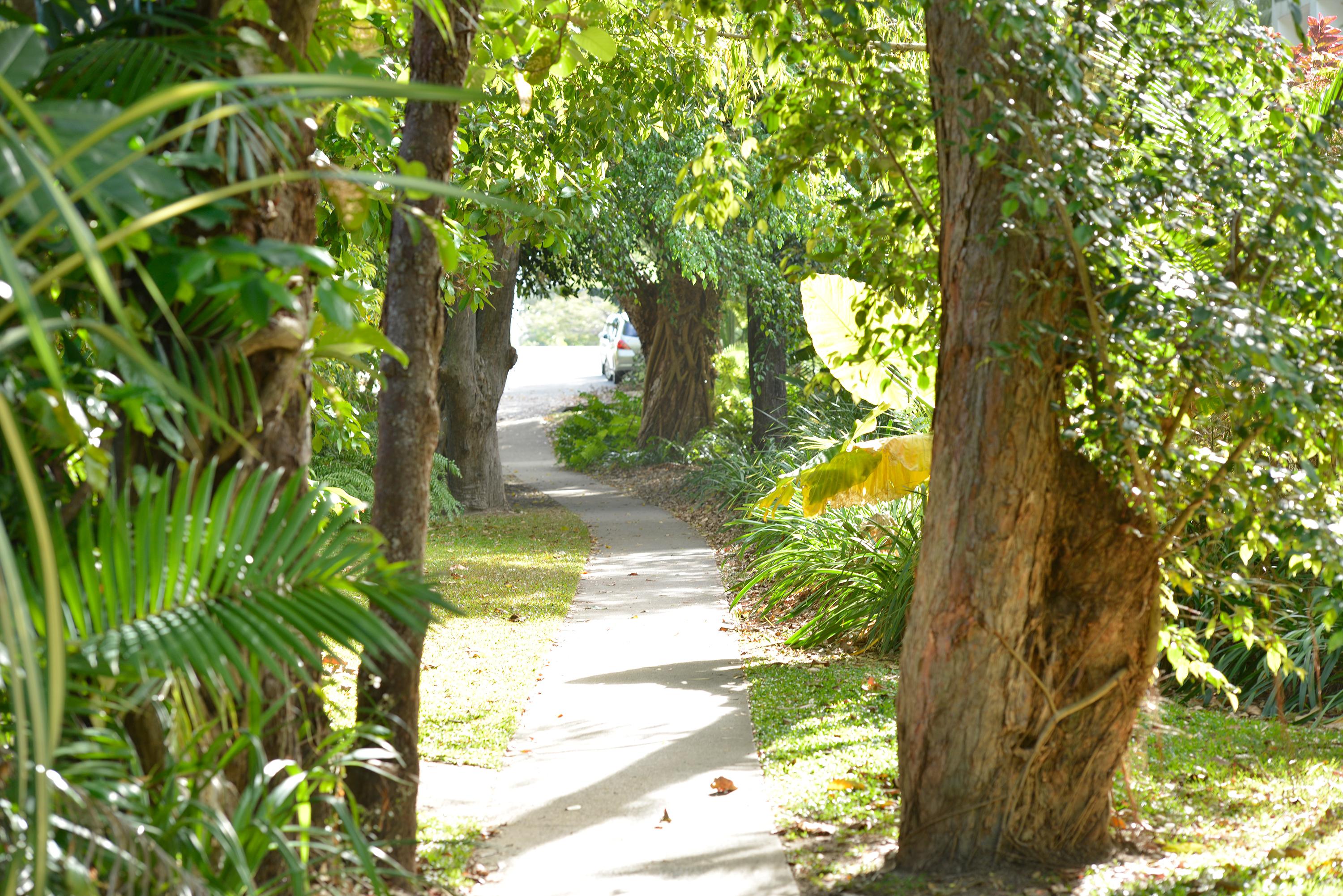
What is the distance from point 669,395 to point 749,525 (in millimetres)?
7651

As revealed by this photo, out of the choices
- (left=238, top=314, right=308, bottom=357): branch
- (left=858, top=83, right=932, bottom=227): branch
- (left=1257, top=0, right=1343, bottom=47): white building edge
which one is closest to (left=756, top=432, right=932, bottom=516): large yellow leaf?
(left=858, top=83, right=932, bottom=227): branch

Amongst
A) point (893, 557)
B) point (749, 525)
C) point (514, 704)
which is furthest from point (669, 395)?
point (514, 704)

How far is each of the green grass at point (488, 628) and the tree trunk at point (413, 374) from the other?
26 centimetres

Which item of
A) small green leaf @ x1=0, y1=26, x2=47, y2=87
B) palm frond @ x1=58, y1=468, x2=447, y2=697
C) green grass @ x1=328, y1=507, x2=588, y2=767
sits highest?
small green leaf @ x1=0, y1=26, x2=47, y2=87

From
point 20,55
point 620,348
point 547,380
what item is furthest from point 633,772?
point 547,380

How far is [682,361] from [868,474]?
1146cm

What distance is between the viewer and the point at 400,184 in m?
1.69

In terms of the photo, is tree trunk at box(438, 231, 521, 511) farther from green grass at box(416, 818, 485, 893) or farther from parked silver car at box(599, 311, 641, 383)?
parked silver car at box(599, 311, 641, 383)

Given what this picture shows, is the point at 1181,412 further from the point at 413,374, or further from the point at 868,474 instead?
the point at 868,474

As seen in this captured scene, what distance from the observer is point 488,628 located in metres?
8.83

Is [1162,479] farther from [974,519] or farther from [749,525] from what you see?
[749,525]

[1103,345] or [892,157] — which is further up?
[892,157]

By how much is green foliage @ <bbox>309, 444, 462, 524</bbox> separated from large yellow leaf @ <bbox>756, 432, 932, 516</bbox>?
4317 mm

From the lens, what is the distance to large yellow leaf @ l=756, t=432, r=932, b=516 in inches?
306
